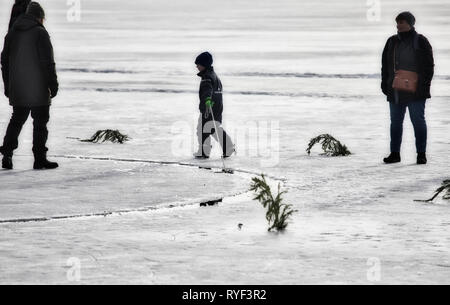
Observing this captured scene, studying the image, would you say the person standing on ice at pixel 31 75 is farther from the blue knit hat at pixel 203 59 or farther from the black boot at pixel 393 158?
the black boot at pixel 393 158

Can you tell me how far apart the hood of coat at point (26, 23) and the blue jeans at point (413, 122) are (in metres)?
4.32

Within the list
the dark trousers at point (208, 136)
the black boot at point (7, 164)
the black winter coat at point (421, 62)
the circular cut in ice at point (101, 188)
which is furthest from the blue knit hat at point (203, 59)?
the black boot at point (7, 164)

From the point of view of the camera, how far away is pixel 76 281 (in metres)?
6.68

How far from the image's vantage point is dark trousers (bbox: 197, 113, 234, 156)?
1311 cm

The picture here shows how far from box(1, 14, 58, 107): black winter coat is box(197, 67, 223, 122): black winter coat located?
202 cm

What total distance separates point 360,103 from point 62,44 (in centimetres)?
2248

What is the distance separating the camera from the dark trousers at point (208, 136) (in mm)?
13109

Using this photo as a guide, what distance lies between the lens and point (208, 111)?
1318 cm

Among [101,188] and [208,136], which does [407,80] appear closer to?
[208,136]

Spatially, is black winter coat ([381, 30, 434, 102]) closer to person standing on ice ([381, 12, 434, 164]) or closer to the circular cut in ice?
person standing on ice ([381, 12, 434, 164])

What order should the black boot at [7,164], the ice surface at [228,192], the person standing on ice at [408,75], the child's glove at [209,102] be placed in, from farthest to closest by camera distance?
the child's glove at [209,102]
the person standing on ice at [408,75]
the black boot at [7,164]
the ice surface at [228,192]

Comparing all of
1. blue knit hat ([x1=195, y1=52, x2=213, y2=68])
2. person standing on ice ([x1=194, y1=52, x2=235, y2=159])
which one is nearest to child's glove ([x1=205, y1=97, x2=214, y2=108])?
person standing on ice ([x1=194, y1=52, x2=235, y2=159])

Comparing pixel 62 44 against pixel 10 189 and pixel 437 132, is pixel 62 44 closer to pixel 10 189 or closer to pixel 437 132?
pixel 437 132
